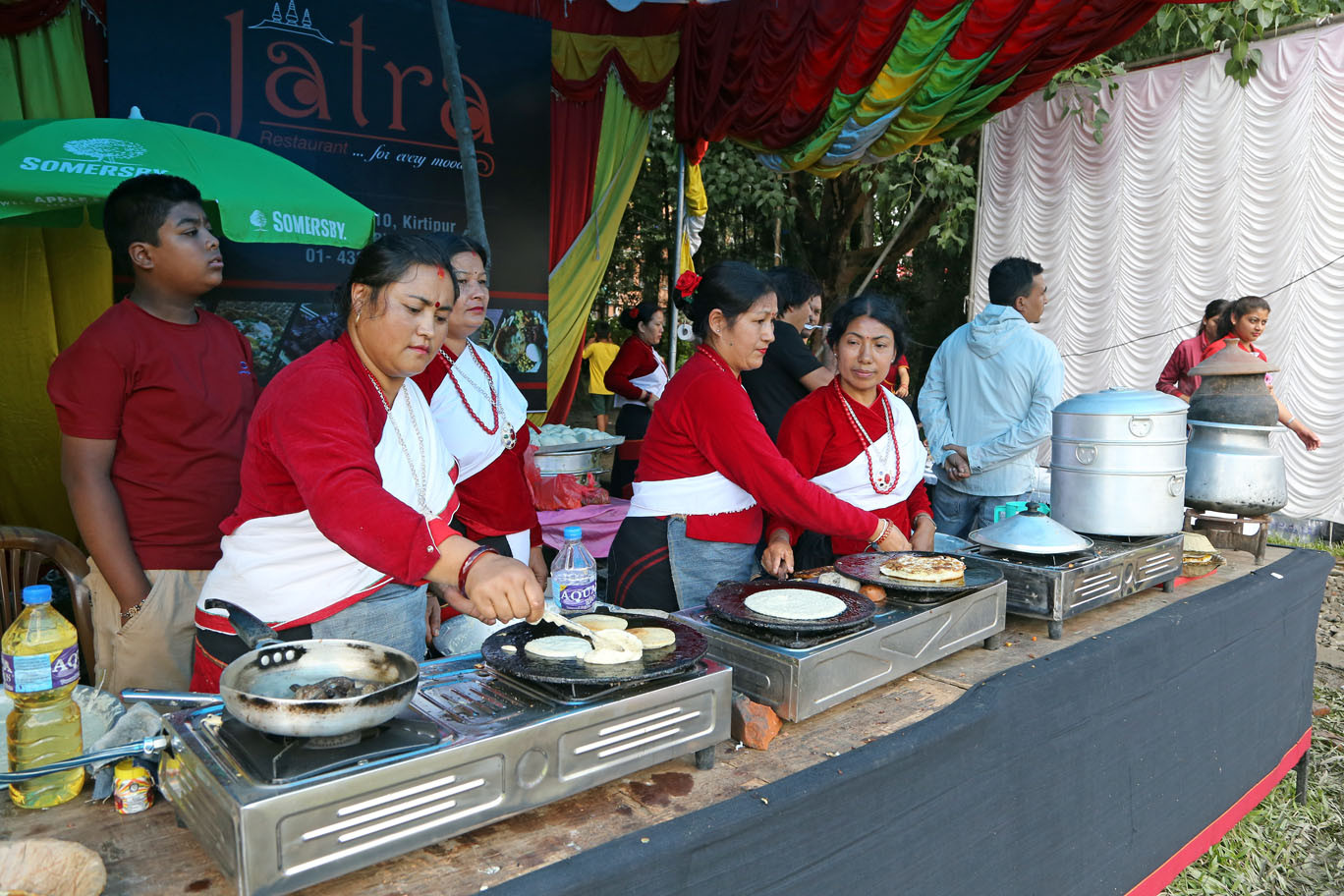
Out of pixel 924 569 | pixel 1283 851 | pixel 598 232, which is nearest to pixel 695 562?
pixel 924 569

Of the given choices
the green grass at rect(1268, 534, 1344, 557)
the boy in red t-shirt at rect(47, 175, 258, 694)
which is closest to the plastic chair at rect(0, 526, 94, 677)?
the boy in red t-shirt at rect(47, 175, 258, 694)

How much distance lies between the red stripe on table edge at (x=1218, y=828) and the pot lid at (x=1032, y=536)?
856mm

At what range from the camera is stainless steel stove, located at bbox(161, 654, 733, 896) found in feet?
3.28

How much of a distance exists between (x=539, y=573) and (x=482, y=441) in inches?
16.5

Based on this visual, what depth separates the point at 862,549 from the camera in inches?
98.6

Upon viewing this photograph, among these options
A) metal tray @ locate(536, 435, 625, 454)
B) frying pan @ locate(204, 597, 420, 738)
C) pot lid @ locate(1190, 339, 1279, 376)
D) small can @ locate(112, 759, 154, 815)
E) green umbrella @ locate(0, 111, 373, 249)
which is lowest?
small can @ locate(112, 759, 154, 815)

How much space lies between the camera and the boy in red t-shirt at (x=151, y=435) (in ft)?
6.75

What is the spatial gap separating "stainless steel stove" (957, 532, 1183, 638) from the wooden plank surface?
1.80 feet

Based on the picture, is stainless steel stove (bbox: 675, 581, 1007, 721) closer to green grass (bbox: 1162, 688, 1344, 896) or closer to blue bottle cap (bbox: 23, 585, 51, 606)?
blue bottle cap (bbox: 23, 585, 51, 606)

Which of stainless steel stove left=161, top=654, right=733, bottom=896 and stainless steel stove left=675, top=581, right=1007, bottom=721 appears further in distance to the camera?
stainless steel stove left=675, top=581, right=1007, bottom=721

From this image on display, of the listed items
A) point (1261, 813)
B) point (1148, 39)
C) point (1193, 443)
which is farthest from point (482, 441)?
point (1148, 39)

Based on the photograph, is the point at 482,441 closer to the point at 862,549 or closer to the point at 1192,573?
the point at 862,549

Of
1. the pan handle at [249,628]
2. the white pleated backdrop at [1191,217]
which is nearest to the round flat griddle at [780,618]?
the pan handle at [249,628]

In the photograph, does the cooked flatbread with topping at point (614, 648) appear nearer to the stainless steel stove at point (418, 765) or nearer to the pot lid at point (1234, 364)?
the stainless steel stove at point (418, 765)
